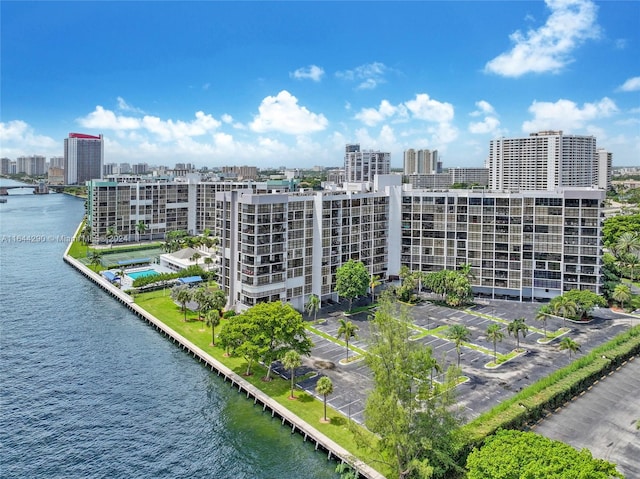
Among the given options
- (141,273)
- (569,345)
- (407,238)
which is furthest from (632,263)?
(141,273)

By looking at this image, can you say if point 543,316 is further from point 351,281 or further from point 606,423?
point 351,281

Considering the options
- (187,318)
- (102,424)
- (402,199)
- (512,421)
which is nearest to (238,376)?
(102,424)

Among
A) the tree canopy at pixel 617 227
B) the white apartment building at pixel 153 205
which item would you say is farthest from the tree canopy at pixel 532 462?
the white apartment building at pixel 153 205

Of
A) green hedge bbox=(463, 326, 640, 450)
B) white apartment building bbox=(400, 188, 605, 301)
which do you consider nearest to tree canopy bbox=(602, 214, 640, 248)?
white apartment building bbox=(400, 188, 605, 301)

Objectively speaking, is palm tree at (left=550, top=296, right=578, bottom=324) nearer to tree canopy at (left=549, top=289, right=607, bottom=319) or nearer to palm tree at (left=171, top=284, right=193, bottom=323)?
tree canopy at (left=549, top=289, right=607, bottom=319)

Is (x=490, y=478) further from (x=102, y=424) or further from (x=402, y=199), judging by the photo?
(x=402, y=199)
